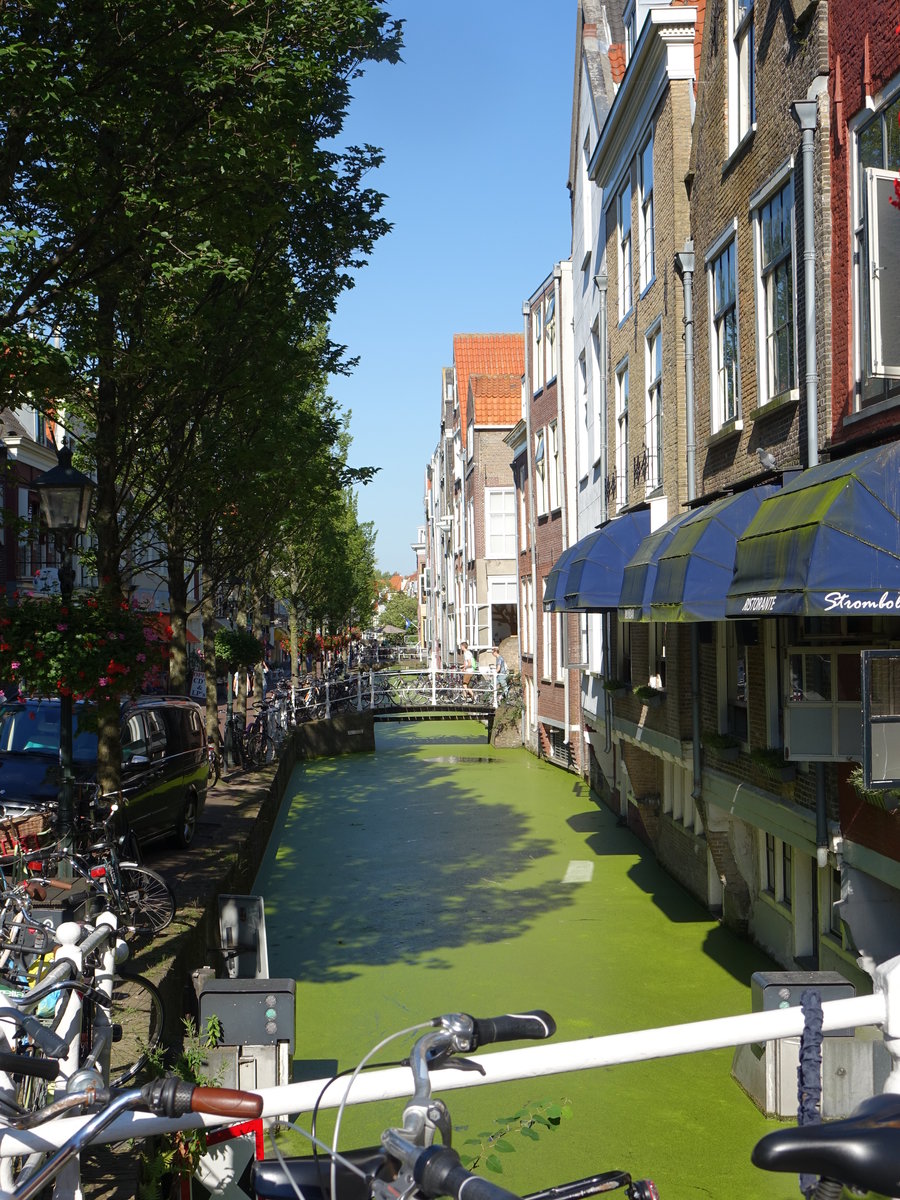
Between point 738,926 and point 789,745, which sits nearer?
point 789,745

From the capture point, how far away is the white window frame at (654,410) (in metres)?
17.3

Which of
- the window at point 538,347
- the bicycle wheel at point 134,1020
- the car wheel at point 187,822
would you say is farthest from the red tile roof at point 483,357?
the bicycle wheel at point 134,1020

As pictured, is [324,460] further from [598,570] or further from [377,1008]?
[377,1008]

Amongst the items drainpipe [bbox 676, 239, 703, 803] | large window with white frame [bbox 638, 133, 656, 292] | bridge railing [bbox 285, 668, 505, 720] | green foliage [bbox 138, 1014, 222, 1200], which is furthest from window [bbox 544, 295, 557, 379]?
green foliage [bbox 138, 1014, 222, 1200]

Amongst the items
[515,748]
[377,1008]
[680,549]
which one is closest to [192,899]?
[377,1008]

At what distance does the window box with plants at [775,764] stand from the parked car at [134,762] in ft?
22.6

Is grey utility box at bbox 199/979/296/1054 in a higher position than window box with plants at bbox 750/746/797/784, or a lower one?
lower

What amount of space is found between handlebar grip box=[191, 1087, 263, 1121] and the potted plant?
37.1ft

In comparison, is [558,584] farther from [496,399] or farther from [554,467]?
[496,399]

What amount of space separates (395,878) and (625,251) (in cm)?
1083

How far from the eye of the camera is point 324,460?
2430 centimetres

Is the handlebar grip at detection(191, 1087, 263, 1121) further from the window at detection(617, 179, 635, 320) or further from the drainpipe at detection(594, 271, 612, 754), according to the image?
the drainpipe at detection(594, 271, 612, 754)

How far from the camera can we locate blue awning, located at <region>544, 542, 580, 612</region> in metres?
19.0

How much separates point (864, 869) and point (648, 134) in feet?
39.7
